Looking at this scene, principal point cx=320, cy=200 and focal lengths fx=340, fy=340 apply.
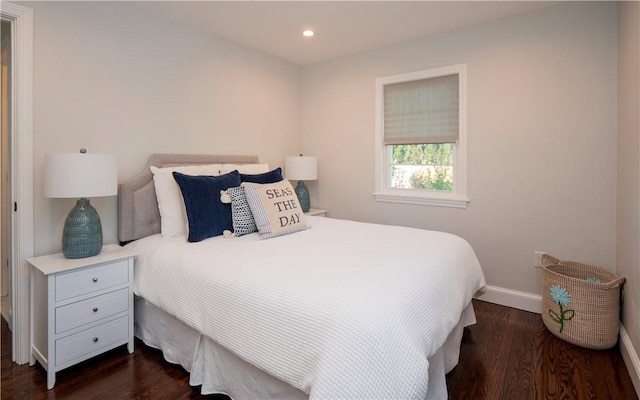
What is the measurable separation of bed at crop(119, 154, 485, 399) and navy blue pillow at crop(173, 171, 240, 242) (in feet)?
0.13

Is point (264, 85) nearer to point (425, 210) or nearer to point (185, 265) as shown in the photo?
point (425, 210)

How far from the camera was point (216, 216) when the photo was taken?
2.39 m

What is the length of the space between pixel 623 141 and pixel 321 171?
8.85 feet

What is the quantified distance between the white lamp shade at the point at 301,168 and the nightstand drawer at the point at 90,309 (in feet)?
6.69

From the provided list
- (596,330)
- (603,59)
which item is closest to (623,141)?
(603,59)

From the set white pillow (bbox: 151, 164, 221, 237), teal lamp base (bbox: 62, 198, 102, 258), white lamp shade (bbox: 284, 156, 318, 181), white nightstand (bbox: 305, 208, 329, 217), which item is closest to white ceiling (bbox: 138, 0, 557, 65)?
white lamp shade (bbox: 284, 156, 318, 181)

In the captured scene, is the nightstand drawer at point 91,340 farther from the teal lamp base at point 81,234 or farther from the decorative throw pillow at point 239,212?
A: the decorative throw pillow at point 239,212

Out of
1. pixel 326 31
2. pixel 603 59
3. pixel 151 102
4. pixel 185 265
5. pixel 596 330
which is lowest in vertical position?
pixel 596 330

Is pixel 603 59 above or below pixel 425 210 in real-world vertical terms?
above

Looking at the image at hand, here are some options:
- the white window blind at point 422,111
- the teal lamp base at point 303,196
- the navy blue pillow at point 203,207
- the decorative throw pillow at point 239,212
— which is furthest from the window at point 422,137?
the navy blue pillow at point 203,207

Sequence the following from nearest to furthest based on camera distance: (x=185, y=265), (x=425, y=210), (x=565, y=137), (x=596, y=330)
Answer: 1. (x=185, y=265)
2. (x=596, y=330)
3. (x=565, y=137)
4. (x=425, y=210)

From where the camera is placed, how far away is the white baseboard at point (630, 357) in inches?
70.7

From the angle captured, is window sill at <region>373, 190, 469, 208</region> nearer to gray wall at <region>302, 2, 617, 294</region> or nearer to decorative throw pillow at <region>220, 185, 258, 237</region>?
gray wall at <region>302, 2, 617, 294</region>

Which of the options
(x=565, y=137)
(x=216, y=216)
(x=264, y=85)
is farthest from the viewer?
(x=264, y=85)
